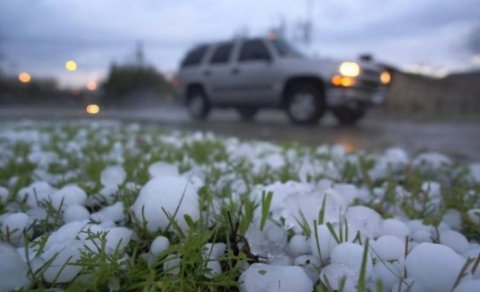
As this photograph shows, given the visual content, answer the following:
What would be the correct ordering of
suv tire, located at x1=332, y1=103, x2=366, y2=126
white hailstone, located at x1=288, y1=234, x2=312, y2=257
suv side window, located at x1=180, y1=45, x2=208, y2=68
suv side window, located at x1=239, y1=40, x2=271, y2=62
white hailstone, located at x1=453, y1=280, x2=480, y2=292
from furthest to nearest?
suv side window, located at x1=180, y1=45, x2=208, y2=68
suv side window, located at x1=239, y1=40, x2=271, y2=62
suv tire, located at x1=332, y1=103, x2=366, y2=126
white hailstone, located at x1=288, y1=234, x2=312, y2=257
white hailstone, located at x1=453, y1=280, x2=480, y2=292

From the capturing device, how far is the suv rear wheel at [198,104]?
823cm

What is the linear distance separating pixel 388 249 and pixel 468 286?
198 millimetres

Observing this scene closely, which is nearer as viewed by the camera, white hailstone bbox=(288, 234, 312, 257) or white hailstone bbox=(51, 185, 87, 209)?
white hailstone bbox=(288, 234, 312, 257)

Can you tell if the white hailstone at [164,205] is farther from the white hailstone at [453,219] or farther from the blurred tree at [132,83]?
the blurred tree at [132,83]

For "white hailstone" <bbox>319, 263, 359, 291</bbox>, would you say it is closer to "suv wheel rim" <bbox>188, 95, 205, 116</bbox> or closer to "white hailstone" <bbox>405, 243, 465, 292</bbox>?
"white hailstone" <bbox>405, 243, 465, 292</bbox>

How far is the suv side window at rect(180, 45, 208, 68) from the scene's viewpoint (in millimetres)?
8336

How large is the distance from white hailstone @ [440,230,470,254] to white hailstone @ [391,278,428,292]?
0.27 m

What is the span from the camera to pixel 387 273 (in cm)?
69

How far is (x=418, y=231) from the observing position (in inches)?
37.0

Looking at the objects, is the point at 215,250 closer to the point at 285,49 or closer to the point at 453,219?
the point at 453,219

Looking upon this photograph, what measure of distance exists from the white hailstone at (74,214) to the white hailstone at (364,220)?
0.67 m

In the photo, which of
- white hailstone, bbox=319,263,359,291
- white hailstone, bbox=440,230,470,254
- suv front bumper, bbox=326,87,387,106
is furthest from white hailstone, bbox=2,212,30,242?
suv front bumper, bbox=326,87,387,106

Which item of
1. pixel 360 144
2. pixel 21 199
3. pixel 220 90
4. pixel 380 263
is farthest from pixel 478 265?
pixel 220 90

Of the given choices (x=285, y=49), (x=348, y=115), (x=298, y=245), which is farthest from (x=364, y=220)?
(x=285, y=49)
